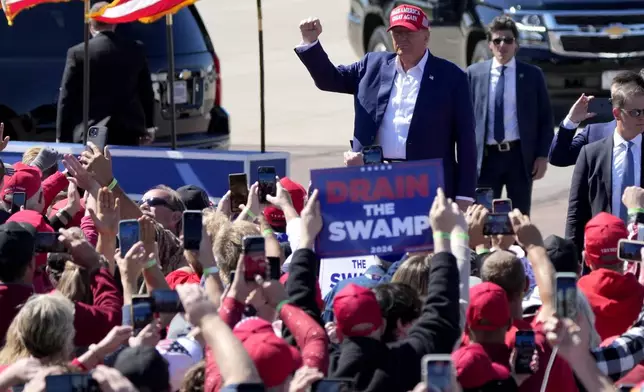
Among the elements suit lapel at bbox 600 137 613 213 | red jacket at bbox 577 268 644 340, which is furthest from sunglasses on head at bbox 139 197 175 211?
red jacket at bbox 577 268 644 340

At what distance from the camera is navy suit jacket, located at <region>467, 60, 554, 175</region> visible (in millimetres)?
9875

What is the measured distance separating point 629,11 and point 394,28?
23.0 feet

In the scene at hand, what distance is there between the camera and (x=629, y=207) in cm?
704

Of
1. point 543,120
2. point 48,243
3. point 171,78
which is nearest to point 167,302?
point 48,243

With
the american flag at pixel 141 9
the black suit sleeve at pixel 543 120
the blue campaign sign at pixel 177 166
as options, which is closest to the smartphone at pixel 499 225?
the black suit sleeve at pixel 543 120

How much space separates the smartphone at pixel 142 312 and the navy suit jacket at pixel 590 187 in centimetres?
365

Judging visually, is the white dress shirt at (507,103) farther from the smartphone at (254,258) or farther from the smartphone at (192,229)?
the smartphone at (254,258)

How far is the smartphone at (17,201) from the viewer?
7.89 m

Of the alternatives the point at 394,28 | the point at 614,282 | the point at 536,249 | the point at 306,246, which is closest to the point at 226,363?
the point at 306,246

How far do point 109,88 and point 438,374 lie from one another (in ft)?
24.4

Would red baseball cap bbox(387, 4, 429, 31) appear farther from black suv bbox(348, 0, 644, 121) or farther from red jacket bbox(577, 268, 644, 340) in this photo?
black suv bbox(348, 0, 644, 121)

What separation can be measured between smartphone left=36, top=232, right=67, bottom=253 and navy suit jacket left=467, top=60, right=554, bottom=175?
13.5 feet

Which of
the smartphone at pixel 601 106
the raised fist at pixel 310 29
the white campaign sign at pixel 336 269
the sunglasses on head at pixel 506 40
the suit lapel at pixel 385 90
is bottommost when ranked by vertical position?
the white campaign sign at pixel 336 269

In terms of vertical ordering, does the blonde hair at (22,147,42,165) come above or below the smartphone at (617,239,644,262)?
below
